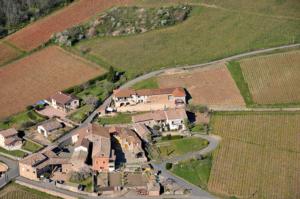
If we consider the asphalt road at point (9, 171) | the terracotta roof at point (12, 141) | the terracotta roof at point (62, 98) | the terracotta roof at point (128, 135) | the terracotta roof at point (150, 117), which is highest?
the terracotta roof at point (62, 98)

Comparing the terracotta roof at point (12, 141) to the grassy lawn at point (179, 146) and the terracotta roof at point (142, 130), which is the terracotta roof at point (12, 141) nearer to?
the terracotta roof at point (142, 130)

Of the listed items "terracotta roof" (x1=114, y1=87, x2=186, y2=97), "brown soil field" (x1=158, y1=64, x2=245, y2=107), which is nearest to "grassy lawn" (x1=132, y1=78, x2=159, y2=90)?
"brown soil field" (x1=158, y1=64, x2=245, y2=107)

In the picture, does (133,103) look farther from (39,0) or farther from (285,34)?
(39,0)

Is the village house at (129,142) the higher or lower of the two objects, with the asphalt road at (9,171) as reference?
higher

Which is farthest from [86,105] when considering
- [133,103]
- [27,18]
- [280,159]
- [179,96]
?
[27,18]

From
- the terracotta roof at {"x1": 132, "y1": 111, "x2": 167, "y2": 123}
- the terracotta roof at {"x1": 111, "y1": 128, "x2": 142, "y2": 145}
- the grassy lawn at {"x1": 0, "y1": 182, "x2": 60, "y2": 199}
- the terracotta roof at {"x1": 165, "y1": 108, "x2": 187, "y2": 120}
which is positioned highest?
the terracotta roof at {"x1": 165, "y1": 108, "x2": 187, "y2": 120}

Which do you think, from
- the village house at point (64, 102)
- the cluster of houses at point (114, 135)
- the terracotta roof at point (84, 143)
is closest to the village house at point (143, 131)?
the cluster of houses at point (114, 135)

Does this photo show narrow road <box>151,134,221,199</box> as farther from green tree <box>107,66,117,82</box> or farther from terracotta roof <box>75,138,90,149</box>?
green tree <box>107,66,117,82</box>
